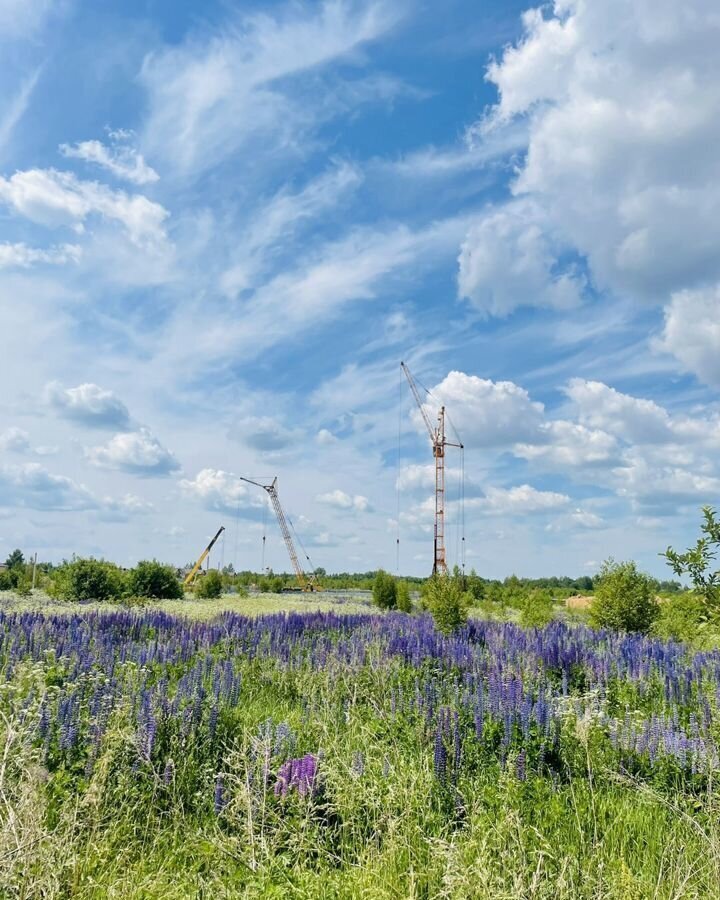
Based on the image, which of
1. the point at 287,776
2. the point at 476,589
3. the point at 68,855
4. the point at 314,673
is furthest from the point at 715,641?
the point at 476,589

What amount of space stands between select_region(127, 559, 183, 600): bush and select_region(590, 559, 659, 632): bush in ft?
66.2

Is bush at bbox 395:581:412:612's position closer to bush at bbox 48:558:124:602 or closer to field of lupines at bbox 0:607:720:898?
bush at bbox 48:558:124:602

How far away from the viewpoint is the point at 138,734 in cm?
488

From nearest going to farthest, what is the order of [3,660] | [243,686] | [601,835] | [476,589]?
[601,835] < [243,686] < [3,660] < [476,589]

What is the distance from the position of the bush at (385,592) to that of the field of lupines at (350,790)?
22238 millimetres

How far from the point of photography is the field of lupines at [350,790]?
329 cm

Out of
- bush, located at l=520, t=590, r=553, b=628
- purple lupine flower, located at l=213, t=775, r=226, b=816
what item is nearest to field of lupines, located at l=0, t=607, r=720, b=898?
purple lupine flower, located at l=213, t=775, r=226, b=816

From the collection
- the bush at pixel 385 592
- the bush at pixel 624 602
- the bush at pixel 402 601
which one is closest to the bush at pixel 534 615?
the bush at pixel 624 602

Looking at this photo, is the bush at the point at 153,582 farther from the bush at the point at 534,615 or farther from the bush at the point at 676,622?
the bush at the point at 676,622

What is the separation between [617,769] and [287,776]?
2.73 metres

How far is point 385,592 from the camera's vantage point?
3008cm

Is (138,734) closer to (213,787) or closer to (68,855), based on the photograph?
(213,787)

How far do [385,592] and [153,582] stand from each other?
10866 millimetres

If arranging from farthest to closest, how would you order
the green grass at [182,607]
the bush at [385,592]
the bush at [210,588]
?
the bush at [210,588], the bush at [385,592], the green grass at [182,607]
